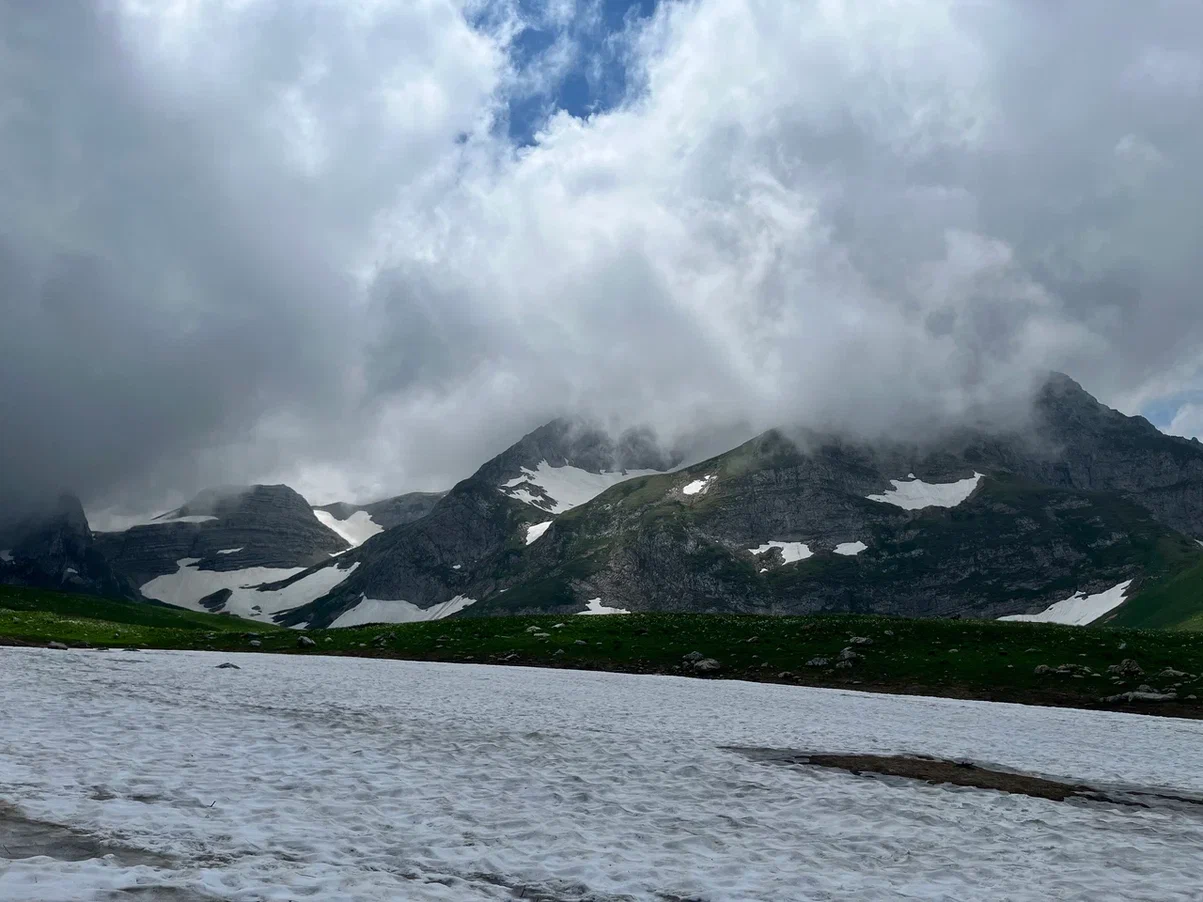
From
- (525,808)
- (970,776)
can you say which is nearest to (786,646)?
(970,776)

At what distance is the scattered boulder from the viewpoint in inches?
2018

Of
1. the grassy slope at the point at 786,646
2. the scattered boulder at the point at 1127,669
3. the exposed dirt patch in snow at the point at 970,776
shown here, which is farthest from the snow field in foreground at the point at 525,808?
the scattered boulder at the point at 1127,669

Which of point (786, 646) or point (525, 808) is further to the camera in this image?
point (786, 646)

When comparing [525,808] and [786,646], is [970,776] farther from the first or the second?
[786,646]

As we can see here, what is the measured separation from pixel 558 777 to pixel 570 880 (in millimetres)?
6944

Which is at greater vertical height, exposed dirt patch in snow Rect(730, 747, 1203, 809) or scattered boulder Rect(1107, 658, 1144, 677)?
scattered boulder Rect(1107, 658, 1144, 677)

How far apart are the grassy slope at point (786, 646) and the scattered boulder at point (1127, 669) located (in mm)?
603

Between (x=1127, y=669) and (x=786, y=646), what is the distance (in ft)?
68.5

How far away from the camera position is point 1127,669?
169 feet

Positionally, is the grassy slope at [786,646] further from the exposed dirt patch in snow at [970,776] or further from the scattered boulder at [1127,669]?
the exposed dirt patch in snow at [970,776]

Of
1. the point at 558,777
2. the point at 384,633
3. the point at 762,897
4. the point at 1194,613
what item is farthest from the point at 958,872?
the point at 1194,613

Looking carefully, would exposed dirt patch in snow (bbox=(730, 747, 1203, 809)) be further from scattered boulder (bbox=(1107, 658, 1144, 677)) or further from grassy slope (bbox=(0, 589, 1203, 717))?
scattered boulder (bbox=(1107, 658, 1144, 677))

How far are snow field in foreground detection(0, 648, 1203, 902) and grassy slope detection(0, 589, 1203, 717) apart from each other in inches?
915

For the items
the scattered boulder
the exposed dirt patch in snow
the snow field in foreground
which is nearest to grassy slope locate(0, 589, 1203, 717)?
the scattered boulder
